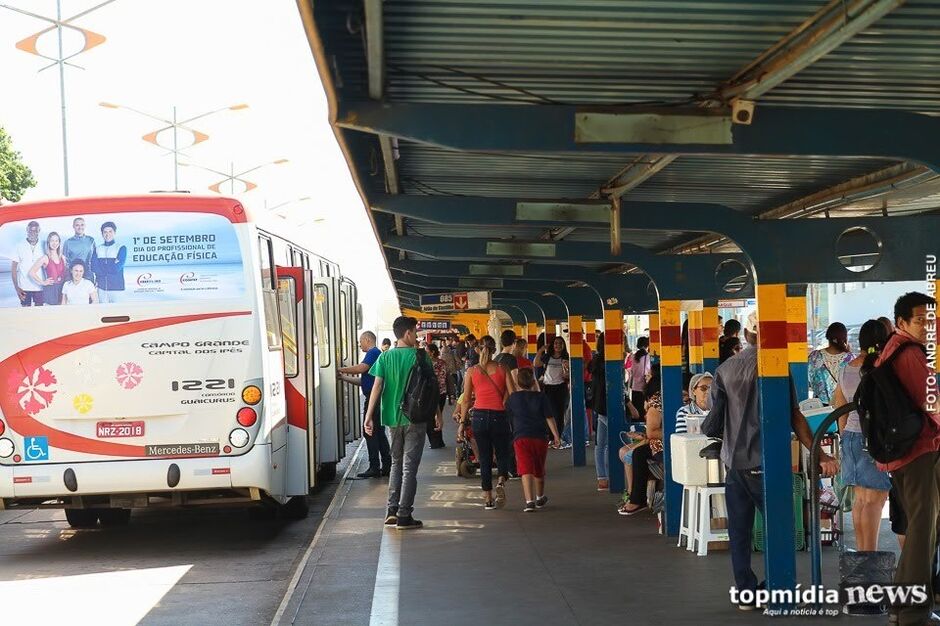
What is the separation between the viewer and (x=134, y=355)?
36.2 ft

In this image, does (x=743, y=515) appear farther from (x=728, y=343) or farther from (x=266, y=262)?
(x=728, y=343)

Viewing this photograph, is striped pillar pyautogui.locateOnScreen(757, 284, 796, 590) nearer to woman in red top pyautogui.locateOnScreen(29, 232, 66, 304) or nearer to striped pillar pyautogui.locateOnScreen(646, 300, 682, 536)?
striped pillar pyautogui.locateOnScreen(646, 300, 682, 536)

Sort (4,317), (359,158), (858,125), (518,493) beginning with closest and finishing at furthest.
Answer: (858,125), (359,158), (4,317), (518,493)

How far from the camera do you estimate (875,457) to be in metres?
6.95

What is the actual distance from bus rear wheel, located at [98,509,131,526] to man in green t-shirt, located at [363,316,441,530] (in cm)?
321

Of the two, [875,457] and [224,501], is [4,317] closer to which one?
[224,501]

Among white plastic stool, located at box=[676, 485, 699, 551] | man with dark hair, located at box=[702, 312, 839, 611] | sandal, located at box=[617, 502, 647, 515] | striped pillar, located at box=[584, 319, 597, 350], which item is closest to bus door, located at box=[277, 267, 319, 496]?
sandal, located at box=[617, 502, 647, 515]

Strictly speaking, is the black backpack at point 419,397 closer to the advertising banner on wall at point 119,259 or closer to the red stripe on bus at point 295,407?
the red stripe on bus at point 295,407

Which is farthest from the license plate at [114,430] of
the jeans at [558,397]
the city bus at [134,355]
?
the jeans at [558,397]

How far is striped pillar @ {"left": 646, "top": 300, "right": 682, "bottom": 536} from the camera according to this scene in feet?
36.8

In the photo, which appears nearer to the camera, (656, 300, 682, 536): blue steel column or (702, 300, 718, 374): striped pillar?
(656, 300, 682, 536): blue steel column

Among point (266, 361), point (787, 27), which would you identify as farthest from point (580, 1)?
point (266, 361)

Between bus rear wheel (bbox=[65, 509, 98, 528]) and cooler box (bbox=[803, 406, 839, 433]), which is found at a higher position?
cooler box (bbox=[803, 406, 839, 433])

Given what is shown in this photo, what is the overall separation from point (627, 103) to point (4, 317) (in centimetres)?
585
